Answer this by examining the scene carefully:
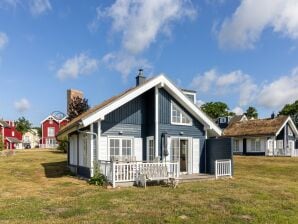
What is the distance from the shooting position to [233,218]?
381 inches

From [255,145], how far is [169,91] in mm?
29789

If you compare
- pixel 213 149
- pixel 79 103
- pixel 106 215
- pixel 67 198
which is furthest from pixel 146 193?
pixel 79 103

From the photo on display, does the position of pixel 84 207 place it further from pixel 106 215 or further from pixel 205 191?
pixel 205 191

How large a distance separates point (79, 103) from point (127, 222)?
1266 inches

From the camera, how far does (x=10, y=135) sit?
7950 centimetres

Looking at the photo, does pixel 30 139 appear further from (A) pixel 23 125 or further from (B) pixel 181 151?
(B) pixel 181 151

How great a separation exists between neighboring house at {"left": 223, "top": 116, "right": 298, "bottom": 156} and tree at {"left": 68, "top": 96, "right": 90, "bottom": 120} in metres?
20.7

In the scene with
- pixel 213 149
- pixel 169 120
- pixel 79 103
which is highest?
pixel 79 103

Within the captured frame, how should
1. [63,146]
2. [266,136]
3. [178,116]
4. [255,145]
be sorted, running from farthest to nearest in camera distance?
[255,145], [266,136], [63,146], [178,116]

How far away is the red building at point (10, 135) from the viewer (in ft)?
244

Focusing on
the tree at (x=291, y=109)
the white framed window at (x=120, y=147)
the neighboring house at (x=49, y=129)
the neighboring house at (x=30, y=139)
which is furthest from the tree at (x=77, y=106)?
the tree at (x=291, y=109)

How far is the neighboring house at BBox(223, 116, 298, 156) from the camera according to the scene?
4369cm

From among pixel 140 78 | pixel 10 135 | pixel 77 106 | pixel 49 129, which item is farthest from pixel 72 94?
pixel 10 135

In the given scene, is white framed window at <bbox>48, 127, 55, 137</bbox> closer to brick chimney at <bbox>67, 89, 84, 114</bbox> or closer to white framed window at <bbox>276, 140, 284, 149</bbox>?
brick chimney at <bbox>67, 89, 84, 114</bbox>
